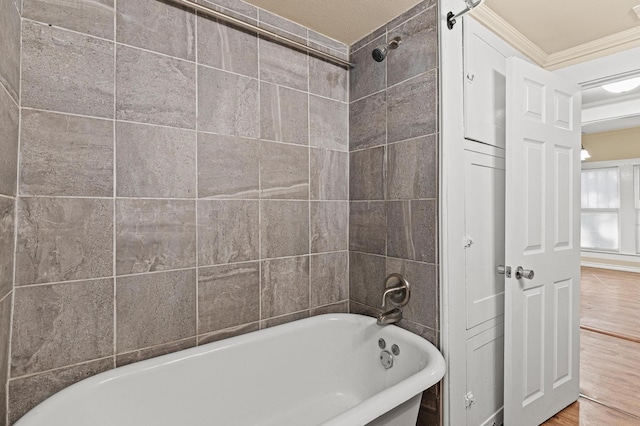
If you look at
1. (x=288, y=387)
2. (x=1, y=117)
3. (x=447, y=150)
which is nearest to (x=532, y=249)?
(x=447, y=150)

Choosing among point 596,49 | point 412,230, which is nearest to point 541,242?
point 412,230

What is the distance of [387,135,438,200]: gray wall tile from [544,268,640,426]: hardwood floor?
163cm

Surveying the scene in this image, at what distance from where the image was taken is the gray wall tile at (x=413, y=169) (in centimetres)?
159

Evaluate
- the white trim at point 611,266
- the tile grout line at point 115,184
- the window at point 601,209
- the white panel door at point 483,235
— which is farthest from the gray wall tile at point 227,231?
the white trim at point 611,266

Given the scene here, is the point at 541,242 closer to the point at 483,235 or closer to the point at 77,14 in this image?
the point at 483,235

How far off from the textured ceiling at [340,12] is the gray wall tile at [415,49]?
0.30 ft

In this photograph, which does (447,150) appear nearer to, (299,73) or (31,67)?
(299,73)

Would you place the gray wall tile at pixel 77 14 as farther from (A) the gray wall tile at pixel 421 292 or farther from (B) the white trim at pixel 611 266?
(B) the white trim at pixel 611 266

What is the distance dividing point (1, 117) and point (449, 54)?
1.75m

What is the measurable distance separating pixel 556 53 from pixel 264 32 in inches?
81.0

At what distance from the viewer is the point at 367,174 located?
196cm

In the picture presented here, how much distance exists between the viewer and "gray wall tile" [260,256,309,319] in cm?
175

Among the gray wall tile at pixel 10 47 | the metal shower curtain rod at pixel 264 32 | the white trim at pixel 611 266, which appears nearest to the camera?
the gray wall tile at pixel 10 47

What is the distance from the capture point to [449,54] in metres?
1.57
